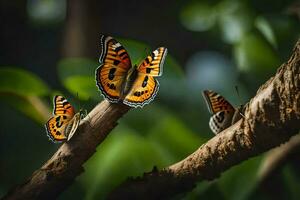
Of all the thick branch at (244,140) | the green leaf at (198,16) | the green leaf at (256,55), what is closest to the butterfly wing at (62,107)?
the thick branch at (244,140)

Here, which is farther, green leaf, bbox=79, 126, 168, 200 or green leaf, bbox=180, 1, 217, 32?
green leaf, bbox=180, 1, 217, 32

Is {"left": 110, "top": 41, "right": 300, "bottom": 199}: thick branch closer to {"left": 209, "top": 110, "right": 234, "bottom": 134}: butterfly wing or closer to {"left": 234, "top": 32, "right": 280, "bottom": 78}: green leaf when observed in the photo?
{"left": 209, "top": 110, "right": 234, "bottom": 134}: butterfly wing

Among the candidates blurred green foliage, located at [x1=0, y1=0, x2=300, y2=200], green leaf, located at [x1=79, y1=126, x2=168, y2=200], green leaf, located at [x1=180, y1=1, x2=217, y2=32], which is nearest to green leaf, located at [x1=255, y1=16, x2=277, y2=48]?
blurred green foliage, located at [x1=0, y1=0, x2=300, y2=200]

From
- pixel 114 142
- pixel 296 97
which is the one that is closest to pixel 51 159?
pixel 114 142

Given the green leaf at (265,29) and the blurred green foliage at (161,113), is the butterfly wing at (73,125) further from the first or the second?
the green leaf at (265,29)

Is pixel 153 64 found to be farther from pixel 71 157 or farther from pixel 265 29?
pixel 265 29

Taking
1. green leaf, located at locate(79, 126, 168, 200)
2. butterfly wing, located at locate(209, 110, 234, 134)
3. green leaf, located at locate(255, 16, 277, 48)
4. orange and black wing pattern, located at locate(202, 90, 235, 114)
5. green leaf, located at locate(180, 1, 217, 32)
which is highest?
green leaf, located at locate(180, 1, 217, 32)
